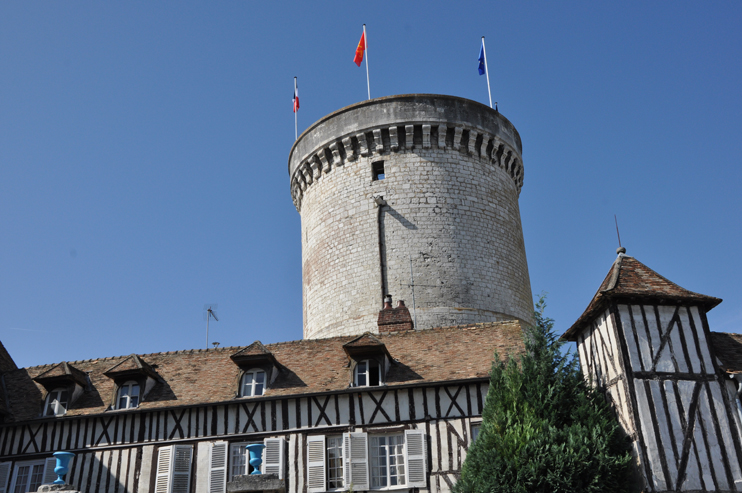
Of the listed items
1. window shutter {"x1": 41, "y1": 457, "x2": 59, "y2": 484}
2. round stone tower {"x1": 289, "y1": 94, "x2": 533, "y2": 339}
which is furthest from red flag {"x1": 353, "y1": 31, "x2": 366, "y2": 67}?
window shutter {"x1": 41, "y1": 457, "x2": 59, "y2": 484}

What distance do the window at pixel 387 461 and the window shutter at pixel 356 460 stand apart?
181 mm

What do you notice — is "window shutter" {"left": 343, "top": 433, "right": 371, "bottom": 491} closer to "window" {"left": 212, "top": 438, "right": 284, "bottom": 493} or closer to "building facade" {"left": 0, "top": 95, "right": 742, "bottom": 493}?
"building facade" {"left": 0, "top": 95, "right": 742, "bottom": 493}

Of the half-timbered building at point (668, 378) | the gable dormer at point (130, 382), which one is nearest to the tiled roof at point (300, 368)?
the gable dormer at point (130, 382)

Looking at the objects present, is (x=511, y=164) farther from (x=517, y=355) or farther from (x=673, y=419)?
(x=673, y=419)

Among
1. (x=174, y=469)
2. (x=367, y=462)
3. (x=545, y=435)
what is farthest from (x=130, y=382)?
(x=545, y=435)

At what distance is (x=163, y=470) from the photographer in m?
13.3

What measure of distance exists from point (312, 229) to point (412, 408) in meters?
8.80

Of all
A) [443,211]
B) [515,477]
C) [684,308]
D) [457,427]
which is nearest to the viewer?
[515,477]

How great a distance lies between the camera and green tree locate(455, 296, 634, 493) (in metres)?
10.5

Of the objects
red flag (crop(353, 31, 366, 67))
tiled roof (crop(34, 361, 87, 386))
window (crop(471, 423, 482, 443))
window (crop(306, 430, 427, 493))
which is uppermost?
red flag (crop(353, 31, 366, 67))

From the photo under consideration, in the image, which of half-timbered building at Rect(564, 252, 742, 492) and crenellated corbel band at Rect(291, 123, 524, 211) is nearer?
half-timbered building at Rect(564, 252, 742, 492)

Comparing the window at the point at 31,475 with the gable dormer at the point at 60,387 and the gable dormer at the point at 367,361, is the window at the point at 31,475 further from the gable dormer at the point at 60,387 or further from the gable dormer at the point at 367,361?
the gable dormer at the point at 367,361

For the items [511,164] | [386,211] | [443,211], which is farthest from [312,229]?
[511,164]

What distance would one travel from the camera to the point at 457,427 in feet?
42.3
